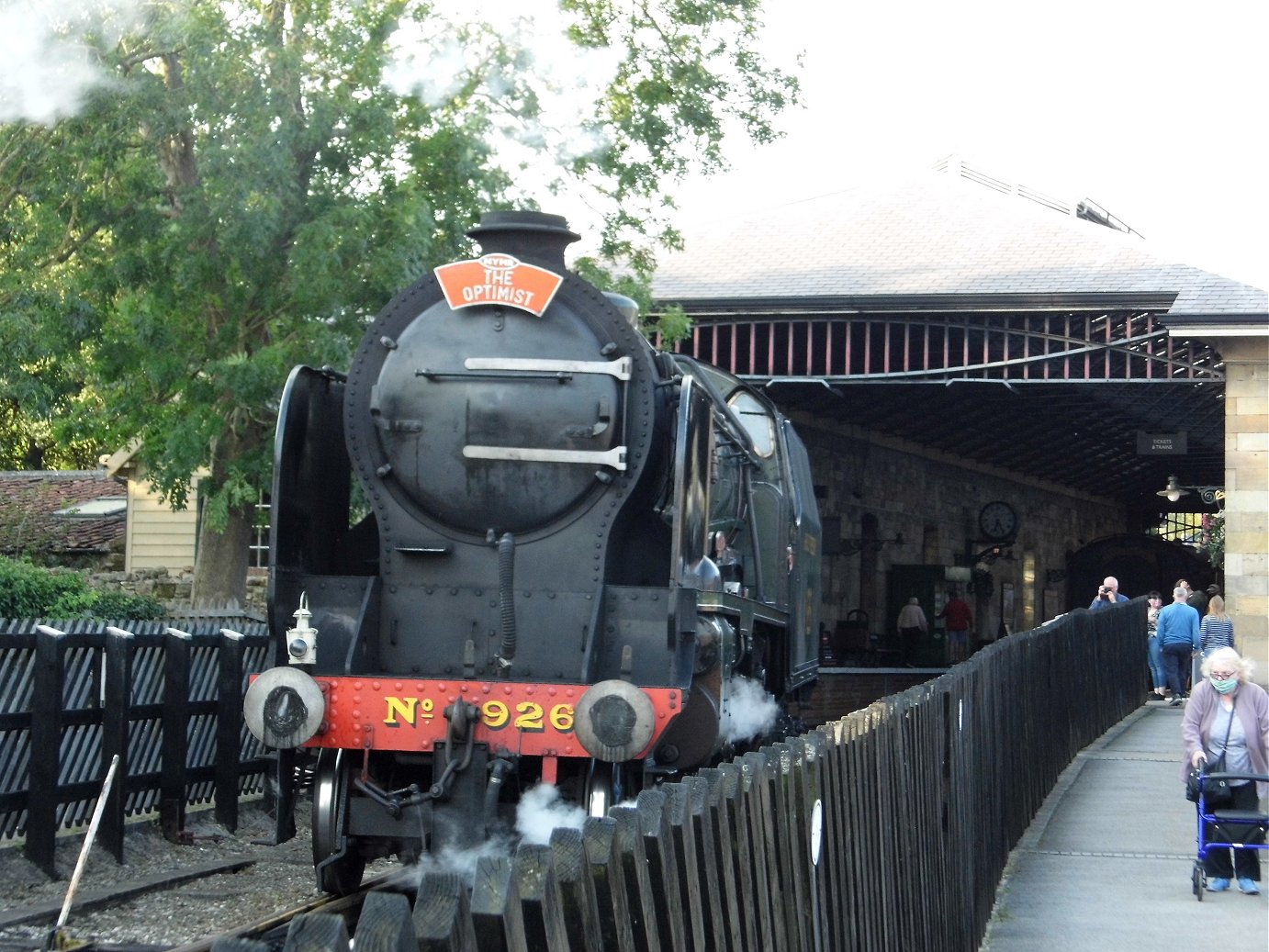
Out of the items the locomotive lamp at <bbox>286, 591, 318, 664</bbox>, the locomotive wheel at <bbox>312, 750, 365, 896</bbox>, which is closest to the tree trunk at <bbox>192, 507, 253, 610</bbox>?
the locomotive wheel at <bbox>312, 750, 365, 896</bbox>

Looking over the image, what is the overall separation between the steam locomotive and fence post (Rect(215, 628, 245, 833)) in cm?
226

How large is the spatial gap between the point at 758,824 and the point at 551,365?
3608 mm

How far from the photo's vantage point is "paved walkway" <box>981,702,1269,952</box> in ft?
22.9

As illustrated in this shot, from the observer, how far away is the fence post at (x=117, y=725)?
8.25m

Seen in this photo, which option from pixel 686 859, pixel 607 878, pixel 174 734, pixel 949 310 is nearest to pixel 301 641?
pixel 174 734

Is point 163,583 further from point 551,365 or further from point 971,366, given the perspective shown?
point 551,365

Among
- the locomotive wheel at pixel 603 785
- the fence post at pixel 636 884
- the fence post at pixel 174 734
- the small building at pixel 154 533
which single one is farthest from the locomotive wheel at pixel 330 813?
the small building at pixel 154 533

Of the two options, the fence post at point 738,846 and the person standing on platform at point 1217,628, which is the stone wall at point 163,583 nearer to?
the person standing on platform at point 1217,628

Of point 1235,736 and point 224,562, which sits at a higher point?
point 224,562

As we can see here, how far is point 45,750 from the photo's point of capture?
25.3ft

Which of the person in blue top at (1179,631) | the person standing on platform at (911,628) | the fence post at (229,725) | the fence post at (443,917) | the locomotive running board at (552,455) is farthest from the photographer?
the person standing on platform at (911,628)

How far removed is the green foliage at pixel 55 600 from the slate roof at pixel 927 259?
912 centimetres

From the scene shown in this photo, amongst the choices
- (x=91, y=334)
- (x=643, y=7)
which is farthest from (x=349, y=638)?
(x=643, y=7)

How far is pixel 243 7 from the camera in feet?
45.7
